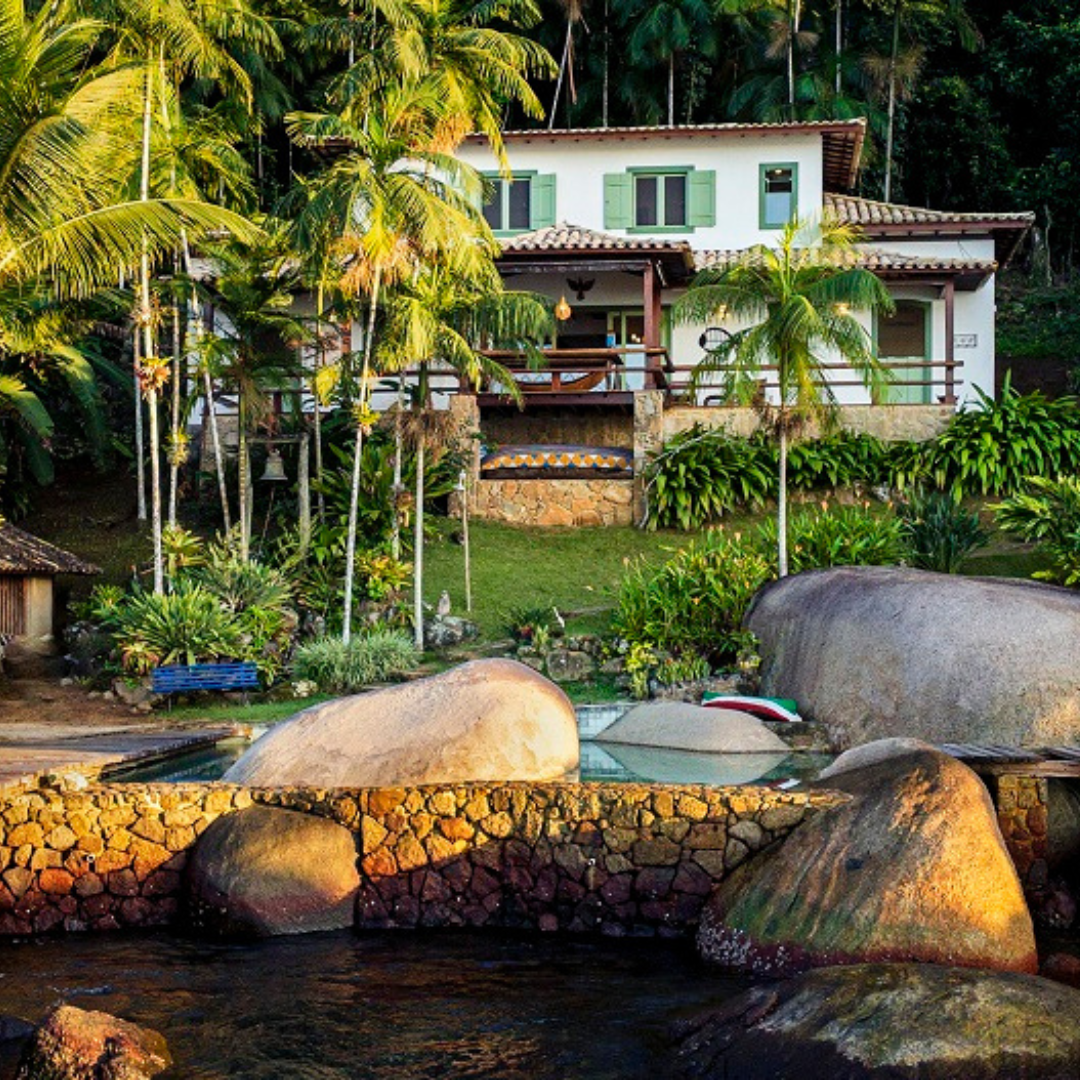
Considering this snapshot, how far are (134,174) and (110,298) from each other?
2.88 metres

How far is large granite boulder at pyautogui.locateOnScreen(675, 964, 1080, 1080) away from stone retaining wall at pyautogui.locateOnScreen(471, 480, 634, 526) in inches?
752

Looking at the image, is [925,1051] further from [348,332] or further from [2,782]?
[348,332]

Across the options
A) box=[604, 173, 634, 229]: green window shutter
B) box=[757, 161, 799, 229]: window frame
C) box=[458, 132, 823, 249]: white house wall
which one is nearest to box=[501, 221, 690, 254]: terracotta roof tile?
box=[604, 173, 634, 229]: green window shutter

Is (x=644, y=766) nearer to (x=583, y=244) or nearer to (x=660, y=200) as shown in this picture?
(x=583, y=244)

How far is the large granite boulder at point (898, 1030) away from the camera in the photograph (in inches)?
286

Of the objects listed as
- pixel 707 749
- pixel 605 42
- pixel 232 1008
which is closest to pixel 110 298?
pixel 707 749

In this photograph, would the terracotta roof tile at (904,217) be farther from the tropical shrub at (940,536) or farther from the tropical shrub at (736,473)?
the tropical shrub at (940,536)

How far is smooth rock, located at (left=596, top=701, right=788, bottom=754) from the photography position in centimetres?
1514

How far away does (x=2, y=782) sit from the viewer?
11.4 m

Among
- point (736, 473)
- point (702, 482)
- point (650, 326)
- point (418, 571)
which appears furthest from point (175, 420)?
point (650, 326)

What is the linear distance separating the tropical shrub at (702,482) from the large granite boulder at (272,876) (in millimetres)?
16031

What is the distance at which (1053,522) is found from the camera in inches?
851

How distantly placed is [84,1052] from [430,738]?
4.55m

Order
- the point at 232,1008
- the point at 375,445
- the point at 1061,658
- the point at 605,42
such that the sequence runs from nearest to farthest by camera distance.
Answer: the point at 232,1008, the point at 1061,658, the point at 375,445, the point at 605,42
